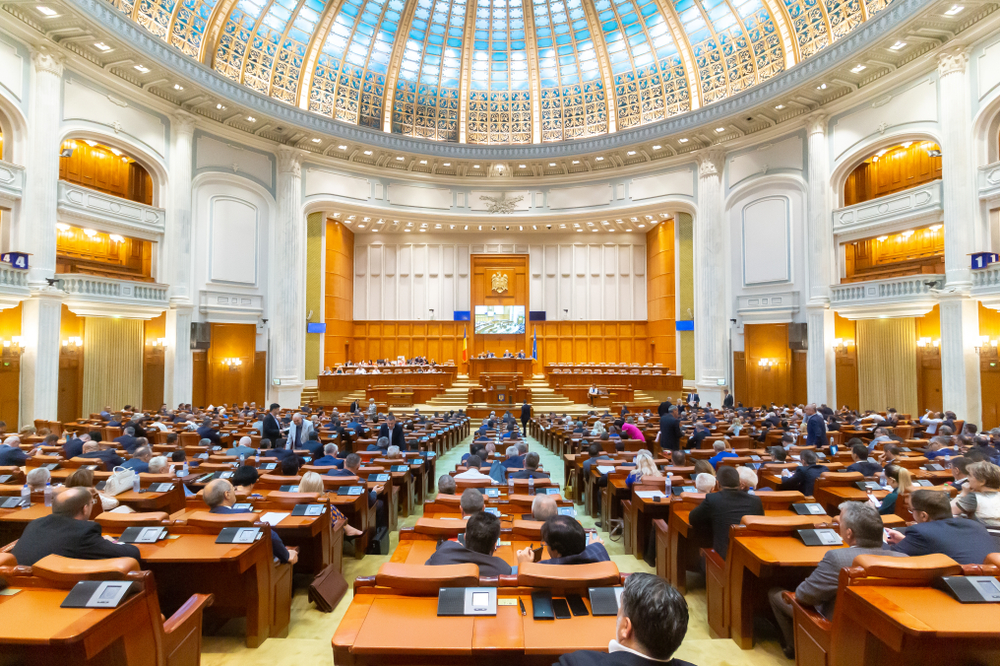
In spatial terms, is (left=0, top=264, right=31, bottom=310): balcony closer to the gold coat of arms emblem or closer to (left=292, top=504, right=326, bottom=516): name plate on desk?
(left=292, top=504, right=326, bottom=516): name plate on desk

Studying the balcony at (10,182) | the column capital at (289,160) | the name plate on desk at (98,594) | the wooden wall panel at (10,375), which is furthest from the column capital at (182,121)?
the name plate on desk at (98,594)

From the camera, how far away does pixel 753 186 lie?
1808 cm

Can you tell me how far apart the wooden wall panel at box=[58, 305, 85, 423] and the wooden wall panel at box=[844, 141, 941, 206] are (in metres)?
22.3

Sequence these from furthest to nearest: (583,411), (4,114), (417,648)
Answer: (583,411) → (4,114) → (417,648)

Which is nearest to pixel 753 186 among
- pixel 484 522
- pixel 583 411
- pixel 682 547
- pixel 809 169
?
pixel 809 169

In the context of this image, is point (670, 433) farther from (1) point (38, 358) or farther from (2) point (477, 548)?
(1) point (38, 358)

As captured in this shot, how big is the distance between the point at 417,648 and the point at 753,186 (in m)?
19.2

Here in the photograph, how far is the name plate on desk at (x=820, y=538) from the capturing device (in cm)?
328

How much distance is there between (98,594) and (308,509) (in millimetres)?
1906

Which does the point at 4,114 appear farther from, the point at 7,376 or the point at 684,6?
the point at 684,6

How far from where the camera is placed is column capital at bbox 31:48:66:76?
12.6 m

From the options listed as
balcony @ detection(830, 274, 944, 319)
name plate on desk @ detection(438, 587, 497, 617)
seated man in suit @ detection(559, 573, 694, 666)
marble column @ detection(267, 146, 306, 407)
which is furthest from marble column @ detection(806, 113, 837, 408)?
seated man in suit @ detection(559, 573, 694, 666)

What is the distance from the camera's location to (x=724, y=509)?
388 cm

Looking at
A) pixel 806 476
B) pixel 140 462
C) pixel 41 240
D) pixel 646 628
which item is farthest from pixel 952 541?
pixel 41 240
